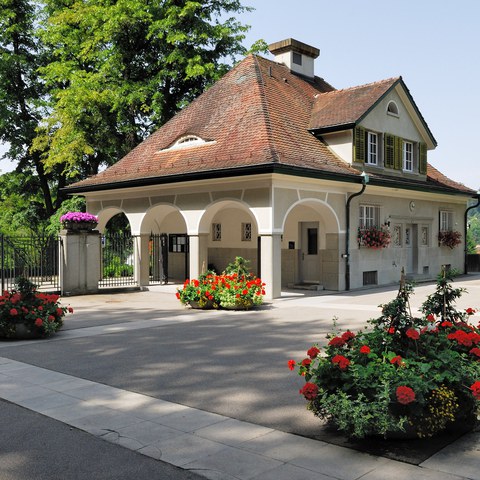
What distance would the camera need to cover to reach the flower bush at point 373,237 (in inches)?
809

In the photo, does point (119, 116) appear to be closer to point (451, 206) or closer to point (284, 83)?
point (284, 83)

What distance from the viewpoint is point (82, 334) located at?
1136cm

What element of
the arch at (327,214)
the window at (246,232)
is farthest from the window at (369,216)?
the window at (246,232)

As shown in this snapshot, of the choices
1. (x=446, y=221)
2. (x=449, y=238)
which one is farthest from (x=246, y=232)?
(x=446, y=221)

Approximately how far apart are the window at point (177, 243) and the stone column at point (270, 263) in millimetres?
7876

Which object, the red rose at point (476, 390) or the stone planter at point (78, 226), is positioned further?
the stone planter at point (78, 226)

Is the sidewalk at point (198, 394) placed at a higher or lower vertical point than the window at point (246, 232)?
lower

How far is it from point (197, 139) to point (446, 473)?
17.2 metres

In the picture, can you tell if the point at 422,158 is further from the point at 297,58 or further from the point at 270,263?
the point at 270,263

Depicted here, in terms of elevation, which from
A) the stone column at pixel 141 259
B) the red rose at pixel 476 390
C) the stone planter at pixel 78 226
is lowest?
the red rose at pixel 476 390

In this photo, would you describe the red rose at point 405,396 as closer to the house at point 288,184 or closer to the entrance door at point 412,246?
the house at point 288,184

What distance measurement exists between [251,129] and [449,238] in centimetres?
1193

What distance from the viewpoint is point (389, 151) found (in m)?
22.6

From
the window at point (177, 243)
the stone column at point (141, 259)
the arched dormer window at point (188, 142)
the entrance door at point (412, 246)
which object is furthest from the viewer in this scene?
the window at point (177, 243)
